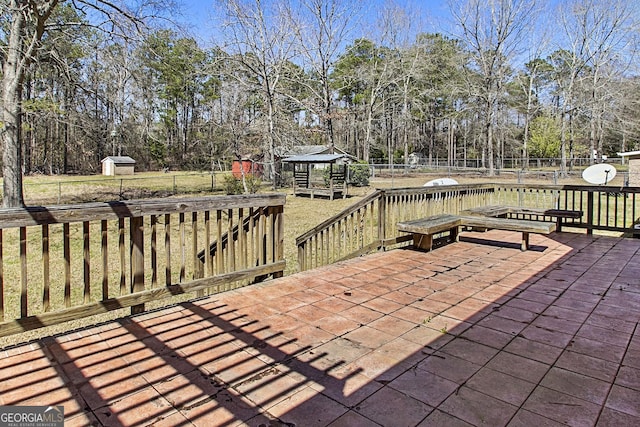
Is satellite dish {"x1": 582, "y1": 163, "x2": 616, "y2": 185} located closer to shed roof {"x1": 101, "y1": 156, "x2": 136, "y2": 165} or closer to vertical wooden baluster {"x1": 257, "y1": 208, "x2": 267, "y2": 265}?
vertical wooden baluster {"x1": 257, "y1": 208, "x2": 267, "y2": 265}

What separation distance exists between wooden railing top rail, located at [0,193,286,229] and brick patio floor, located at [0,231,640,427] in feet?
2.38

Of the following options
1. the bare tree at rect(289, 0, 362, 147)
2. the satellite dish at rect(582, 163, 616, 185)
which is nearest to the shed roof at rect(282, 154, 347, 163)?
the bare tree at rect(289, 0, 362, 147)

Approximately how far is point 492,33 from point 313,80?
37.1ft

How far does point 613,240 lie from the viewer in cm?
595

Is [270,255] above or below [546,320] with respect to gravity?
above

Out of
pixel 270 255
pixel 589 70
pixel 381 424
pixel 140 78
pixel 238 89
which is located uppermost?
pixel 589 70

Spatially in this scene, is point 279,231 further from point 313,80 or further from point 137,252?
point 313,80

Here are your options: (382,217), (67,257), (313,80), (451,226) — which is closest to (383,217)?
(382,217)

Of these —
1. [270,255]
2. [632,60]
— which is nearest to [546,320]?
[270,255]

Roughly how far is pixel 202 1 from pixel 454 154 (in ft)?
98.6

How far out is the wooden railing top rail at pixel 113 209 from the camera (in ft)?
7.54

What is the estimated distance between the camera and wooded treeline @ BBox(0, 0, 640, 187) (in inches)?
441

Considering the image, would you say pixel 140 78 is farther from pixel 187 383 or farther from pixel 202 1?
pixel 187 383

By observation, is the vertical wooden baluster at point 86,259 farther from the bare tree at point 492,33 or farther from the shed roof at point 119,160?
the shed roof at point 119,160
